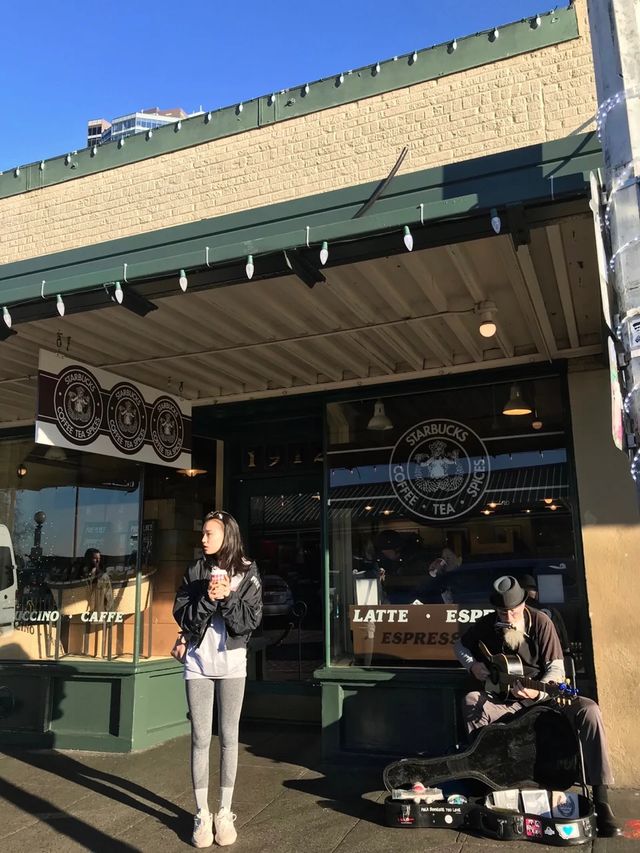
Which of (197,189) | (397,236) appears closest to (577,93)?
(397,236)

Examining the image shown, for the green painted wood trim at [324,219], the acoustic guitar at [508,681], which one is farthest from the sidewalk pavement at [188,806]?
the green painted wood trim at [324,219]

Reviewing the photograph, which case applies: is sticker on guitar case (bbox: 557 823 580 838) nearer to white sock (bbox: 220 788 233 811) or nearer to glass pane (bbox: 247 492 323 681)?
white sock (bbox: 220 788 233 811)

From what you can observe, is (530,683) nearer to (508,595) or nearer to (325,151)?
(508,595)

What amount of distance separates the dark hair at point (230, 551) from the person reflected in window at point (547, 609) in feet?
7.71

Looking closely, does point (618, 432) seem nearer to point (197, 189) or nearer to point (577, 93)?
point (577, 93)

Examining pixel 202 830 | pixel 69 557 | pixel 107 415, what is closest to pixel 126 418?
pixel 107 415

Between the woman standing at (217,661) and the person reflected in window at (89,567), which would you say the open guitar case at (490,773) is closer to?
the woman standing at (217,661)

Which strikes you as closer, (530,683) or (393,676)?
(530,683)

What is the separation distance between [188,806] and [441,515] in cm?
281

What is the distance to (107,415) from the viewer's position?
574cm

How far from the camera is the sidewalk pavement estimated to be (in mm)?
4043

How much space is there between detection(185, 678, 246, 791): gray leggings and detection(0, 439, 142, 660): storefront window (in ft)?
8.77

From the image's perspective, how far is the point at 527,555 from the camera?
219 inches

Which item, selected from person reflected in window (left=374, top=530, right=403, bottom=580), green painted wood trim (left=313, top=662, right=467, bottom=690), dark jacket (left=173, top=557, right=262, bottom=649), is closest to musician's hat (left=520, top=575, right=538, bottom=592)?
green painted wood trim (left=313, top=662, right=467, bottom=690)
